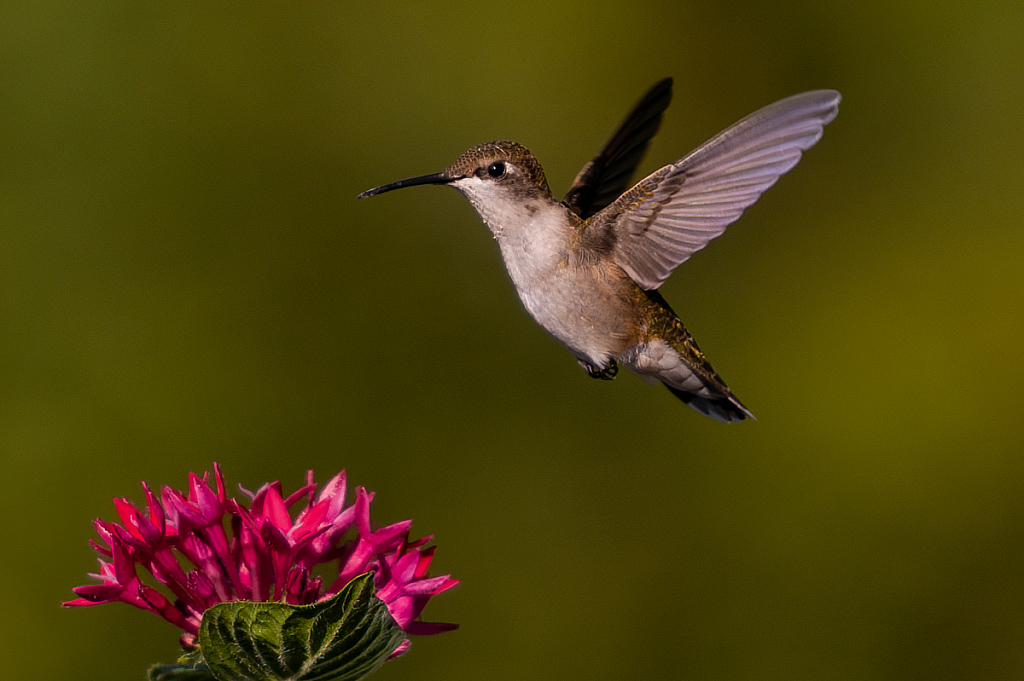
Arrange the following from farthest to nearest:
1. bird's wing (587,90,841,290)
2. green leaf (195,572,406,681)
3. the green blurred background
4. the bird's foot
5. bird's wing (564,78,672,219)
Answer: the green blurred background < bird's wing (564,78,672,219) < the bird's foot < bird's wing (587,90,841,290) < green leaf (195,572,406,681)

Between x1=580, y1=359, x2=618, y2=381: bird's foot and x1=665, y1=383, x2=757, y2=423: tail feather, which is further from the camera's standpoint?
x1=665, y1=383, x2=757, y2=423: tail feather

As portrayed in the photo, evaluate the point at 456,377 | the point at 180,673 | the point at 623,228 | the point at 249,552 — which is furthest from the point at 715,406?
the point at 456,377

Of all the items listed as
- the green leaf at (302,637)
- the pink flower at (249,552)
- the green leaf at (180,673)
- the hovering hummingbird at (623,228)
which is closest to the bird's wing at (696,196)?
the hovering hummingbird at (623,228)

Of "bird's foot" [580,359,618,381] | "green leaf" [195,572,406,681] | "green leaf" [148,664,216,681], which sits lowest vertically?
"green leaf" [148,664,216,681]

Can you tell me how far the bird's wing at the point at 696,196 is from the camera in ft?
5.83

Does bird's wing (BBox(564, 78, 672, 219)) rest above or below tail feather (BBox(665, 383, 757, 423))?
above

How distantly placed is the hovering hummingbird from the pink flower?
56cm

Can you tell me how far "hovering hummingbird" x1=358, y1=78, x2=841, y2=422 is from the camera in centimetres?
186

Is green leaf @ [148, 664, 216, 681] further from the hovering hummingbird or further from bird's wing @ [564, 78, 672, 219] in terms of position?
bird's wing @ [564, 78, 672, 219]

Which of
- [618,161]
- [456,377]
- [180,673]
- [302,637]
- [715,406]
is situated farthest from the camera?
[456,377]

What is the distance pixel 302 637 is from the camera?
1.32 meters

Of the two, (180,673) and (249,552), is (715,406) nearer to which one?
(249,552)

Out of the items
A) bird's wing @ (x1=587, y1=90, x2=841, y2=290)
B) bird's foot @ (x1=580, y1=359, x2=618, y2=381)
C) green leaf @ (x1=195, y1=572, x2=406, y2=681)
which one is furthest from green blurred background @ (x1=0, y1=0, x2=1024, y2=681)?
green leaf @ (x1=195, y1=572, x2=406, y2=681)

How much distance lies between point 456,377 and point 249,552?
2661mm
